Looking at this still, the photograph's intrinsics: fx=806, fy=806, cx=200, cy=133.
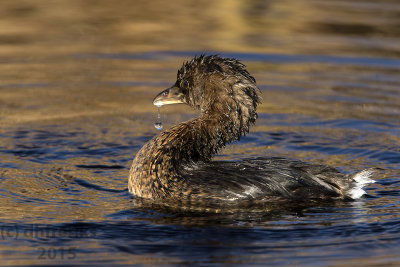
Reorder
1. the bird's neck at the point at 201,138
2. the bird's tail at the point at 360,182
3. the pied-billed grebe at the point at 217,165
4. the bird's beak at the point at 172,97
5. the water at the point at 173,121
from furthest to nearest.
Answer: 1. the bird's beak at the point at 172,97
2. the bird's neck at the point at 201,138
3. the bird's tail at the point at 360,182
4. the pied-billed grebe at the point at 217,165
5. the water at the point at 173,121

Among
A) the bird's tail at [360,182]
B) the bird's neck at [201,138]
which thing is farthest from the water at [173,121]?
the bird's neck at [201,138]

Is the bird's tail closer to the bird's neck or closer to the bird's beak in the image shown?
the bird's neck

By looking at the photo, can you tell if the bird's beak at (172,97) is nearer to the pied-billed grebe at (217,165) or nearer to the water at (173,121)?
the pied-billed grebe at (217,165)

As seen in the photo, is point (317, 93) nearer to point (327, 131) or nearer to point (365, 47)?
point (327, 131)

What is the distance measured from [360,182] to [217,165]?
1.46 metres

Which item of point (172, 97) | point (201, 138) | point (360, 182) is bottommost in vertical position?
point (360, 182)

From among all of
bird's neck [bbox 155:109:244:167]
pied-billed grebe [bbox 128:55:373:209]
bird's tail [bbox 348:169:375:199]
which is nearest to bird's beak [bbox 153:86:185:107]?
pied-billed grebe [bbox 128:55:373:209]

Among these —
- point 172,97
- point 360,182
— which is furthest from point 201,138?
point 360,182

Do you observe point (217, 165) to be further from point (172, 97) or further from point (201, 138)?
point (172, 97)

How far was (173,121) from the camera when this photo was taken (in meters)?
11.3

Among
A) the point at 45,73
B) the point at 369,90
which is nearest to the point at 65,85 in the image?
the point at 45,73

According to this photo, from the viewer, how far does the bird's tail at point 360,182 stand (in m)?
8.00

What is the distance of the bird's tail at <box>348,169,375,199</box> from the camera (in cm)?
800

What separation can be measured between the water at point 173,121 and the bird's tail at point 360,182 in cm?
12
